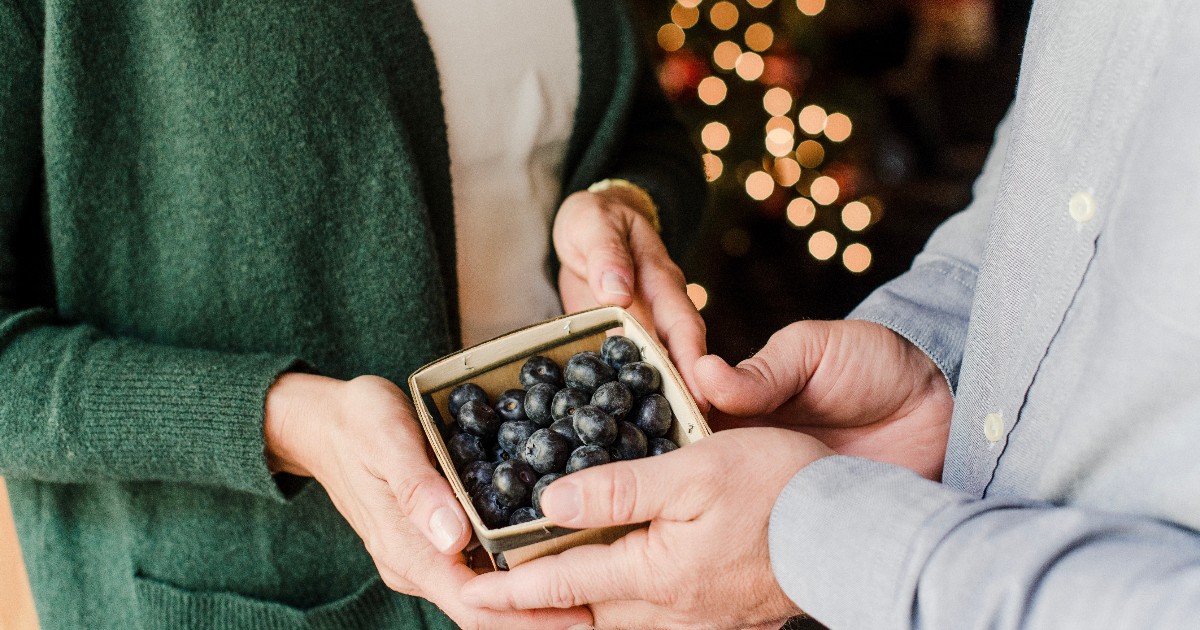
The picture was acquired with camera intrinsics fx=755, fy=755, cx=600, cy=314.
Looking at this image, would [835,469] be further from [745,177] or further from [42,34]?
[745,177]

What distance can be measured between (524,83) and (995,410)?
2.39 ft

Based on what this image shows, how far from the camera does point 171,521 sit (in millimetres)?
932

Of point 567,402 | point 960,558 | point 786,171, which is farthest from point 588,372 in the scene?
point 786,171

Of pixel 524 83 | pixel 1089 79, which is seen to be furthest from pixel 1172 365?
pixel 524 83

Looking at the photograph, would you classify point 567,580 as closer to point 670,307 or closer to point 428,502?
point 428,502

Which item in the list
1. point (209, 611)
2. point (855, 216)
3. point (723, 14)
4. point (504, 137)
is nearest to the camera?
point (209, 611)

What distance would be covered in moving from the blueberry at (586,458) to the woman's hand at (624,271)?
0.54ft

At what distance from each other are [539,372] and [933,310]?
20.0 inches

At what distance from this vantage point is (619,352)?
83cm

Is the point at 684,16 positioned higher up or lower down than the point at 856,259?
higher up

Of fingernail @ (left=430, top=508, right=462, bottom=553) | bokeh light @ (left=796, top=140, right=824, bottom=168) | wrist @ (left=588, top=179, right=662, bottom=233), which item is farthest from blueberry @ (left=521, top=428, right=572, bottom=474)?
bokeh light @ (left=796, top=140, right=824, bottom=168)

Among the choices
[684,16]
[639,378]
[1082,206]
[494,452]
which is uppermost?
[684,16]

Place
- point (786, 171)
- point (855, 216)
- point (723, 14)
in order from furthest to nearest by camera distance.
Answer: point (855, 216) < point (786, 171) < point (723, 14)

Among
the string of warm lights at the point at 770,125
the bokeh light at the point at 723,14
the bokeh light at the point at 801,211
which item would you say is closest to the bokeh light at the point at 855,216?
the string of warm lights at the point at 770,125
